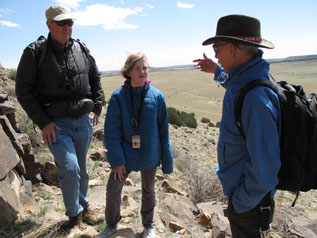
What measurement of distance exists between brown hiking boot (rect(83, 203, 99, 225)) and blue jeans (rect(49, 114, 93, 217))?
289 millimetres

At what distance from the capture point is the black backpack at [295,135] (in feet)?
5.79

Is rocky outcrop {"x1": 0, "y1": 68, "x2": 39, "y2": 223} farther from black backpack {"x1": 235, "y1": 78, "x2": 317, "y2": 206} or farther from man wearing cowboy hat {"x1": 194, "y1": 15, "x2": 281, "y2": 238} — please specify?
black backpack {"x1": 235, "y1": 78, "x2": 317, "y2": 206}

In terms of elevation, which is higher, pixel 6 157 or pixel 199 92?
pixel 6 157

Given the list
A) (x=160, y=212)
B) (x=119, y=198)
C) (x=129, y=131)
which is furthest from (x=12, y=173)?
(x=160, y=212)

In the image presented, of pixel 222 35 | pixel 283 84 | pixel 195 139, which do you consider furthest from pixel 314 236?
pixel 195 139

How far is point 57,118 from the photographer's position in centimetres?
296

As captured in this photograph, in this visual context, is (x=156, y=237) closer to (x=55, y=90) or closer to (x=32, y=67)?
(x=55, y=90)

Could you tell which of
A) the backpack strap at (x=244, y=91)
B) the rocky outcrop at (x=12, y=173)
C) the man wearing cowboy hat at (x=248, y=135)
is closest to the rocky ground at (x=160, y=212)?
the rocky outcrop at (x=12, y=173)

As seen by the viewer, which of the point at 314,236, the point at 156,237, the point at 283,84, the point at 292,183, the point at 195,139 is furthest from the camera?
the point at 195,139

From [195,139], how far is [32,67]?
40.8ft

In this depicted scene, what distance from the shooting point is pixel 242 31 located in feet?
6.46

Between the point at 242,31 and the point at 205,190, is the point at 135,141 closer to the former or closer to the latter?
the point at 242,31

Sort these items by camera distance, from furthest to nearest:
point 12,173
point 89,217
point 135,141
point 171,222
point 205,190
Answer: point 205,190 < point 171,222 < point 89,217 < point 12,173 < point 135,141

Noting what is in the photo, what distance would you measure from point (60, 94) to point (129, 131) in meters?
0.85
